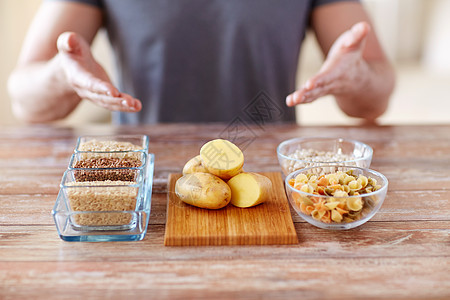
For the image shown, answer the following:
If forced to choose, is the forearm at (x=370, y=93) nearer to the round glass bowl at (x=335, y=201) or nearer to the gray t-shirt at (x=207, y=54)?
the gray t-shirt at (x=207, y=54)

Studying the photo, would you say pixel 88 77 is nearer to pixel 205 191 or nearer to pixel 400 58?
pixel 205 191

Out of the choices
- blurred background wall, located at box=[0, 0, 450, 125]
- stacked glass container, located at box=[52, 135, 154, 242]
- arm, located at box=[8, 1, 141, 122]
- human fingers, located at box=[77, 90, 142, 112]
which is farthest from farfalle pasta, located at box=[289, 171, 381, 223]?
blurred background wall, located at box=[0, 0, 450, 125]

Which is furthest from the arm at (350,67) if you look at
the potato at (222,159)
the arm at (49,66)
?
the arm at (49,66)

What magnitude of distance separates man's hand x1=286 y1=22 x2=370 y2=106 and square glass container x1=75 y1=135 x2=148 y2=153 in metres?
0.37

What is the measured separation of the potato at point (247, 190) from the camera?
2.83 feet

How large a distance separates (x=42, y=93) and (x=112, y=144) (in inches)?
25.0

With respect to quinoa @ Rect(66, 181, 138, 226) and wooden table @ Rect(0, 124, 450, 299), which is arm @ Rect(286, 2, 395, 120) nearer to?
wooden table @ Rect(0, 124, 450, 299)

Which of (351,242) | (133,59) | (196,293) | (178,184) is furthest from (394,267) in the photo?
(133,59)

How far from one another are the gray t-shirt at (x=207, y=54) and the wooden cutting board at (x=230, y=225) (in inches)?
26.8

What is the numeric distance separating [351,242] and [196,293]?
278 millimetres

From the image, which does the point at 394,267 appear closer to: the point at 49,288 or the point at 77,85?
the point at 49,288

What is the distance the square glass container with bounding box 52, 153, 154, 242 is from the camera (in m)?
0.78

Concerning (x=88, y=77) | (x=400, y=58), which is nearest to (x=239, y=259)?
(x=88, y=77)

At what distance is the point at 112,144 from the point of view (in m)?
0.95
